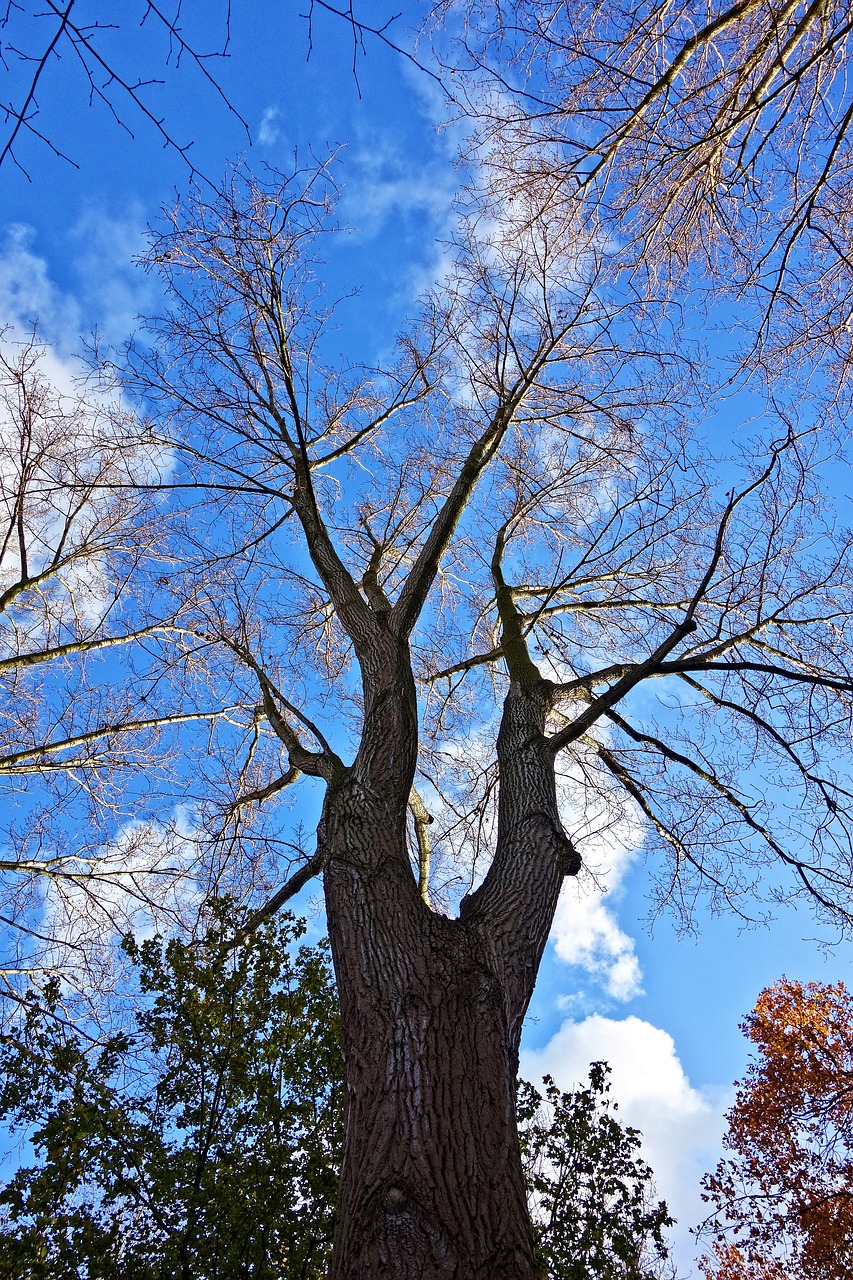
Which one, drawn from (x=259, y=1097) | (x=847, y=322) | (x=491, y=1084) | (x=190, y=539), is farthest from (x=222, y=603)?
(x=847, y=322)

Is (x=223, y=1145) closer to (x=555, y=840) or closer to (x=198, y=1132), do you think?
(x=198, y=1132)

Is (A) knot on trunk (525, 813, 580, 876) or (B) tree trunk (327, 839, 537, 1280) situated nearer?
(B) tree trunk (327, 839, 537, 1280)

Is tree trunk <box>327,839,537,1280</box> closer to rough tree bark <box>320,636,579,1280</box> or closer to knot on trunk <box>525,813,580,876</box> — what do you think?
rough tree bark <box>320,636,579,1280</box>

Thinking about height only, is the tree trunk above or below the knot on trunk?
below

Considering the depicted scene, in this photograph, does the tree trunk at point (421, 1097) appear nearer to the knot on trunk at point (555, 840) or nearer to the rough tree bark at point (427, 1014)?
the rough tree bark at point (427, 1014)

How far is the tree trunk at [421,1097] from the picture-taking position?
2.40 meters

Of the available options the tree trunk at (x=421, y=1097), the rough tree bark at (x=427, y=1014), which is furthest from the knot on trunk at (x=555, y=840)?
the tree trunk at (x=421, y=1097)

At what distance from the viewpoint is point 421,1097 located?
9.00 ft

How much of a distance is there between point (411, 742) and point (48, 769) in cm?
305

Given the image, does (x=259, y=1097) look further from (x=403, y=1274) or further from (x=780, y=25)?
(x=780, y=25)

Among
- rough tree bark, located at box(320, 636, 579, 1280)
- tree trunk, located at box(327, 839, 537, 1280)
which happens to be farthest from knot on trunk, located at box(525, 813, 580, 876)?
tree trunk, located at box(327, 839, 537, 1280)

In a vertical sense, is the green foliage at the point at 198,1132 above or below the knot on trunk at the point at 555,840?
below

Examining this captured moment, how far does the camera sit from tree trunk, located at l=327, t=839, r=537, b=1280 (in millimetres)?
2396

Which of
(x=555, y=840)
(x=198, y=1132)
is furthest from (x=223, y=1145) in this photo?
(x=555, y=840)
